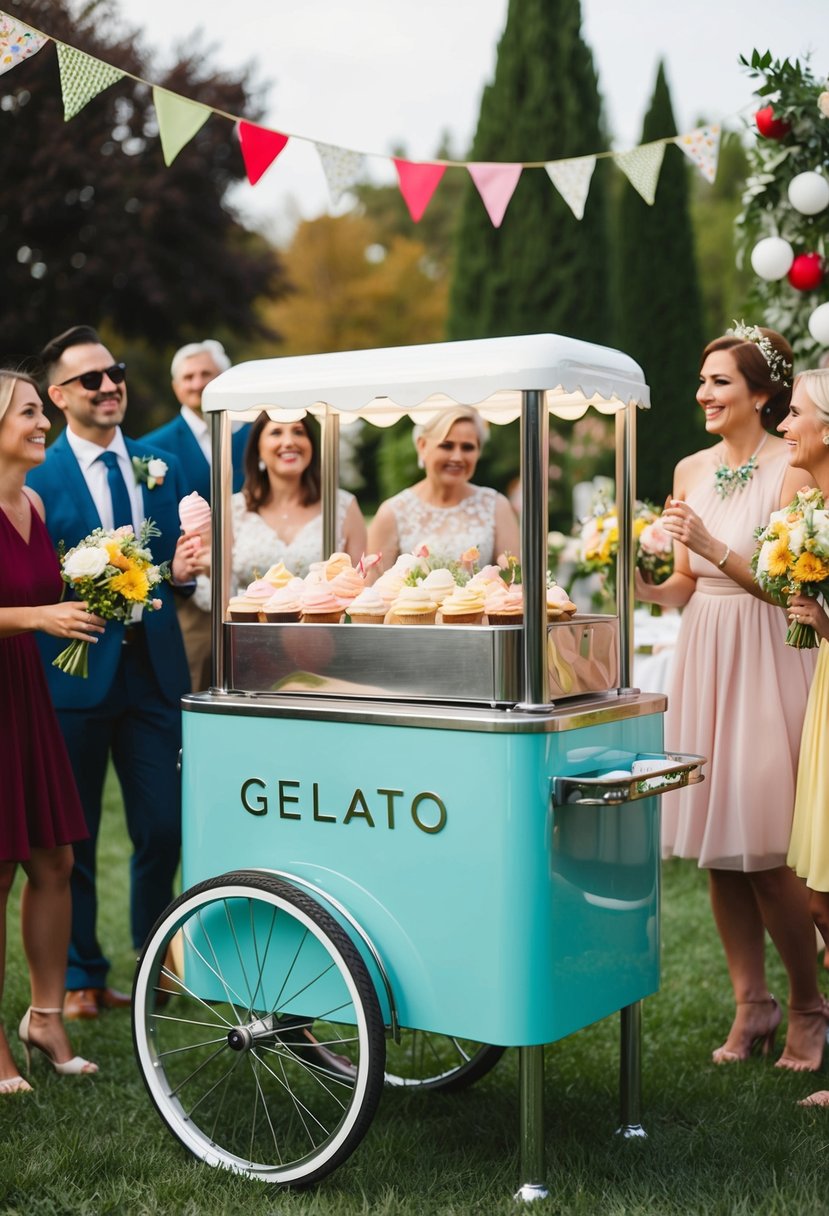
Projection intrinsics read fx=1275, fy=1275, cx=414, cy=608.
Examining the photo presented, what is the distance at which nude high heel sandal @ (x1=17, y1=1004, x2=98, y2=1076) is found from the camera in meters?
3.42

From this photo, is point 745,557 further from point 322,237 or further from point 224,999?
point 322,237

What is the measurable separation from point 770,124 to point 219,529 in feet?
8.68

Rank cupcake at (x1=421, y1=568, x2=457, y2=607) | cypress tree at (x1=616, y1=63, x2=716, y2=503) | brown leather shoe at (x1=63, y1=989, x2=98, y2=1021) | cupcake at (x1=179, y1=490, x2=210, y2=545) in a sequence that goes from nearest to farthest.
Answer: cupcake at (x1=421, y1=568, x2=457, y2=607) < cupcake at (x1=179, y1=490, x2=210, y2=545) < brown leather shoe at (x1=63, y1=989, x2=98, y2=1021) < cypress tree at (x1=616, y1=63, x2=716, y2=503)

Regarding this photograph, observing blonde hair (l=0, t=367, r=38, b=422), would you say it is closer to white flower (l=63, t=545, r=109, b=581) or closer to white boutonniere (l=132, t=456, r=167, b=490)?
white flower (l=63, t=545, r=109, b=581)

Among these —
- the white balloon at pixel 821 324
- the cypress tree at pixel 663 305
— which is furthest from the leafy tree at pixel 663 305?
the white balloon at pixel 821 324

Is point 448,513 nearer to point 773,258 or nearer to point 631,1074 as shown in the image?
point 773,258

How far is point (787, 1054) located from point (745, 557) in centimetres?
135

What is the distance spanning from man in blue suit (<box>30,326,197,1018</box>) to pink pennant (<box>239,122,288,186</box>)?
81 cm

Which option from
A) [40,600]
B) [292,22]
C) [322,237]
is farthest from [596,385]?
[322,237]

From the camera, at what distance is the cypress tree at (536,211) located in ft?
47.6

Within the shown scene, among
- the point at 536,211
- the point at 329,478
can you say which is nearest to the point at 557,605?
the point at 329,478

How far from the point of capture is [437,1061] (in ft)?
11.3

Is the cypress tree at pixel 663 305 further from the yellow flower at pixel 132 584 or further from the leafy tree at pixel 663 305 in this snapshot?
the yellow flower at pixel 132 584

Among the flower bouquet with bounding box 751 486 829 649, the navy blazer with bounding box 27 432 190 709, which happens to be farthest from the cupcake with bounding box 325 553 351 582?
the flower bouquet with bounding box 751 486 829 649
